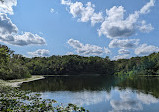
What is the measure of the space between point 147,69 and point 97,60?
35724 mm

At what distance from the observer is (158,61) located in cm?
6806

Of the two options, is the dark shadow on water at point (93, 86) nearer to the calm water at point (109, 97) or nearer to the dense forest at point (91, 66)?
the calm water at point (109, 97)

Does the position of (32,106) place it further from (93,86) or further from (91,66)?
(91,66)

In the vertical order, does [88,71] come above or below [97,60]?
below

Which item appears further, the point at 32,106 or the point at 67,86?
→ the point at 67,86

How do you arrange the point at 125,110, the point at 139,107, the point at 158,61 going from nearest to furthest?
the point at 125,110
the point at 139,107
the point at 158,61

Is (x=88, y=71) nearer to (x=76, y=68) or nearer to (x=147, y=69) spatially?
(x=76, y=68)

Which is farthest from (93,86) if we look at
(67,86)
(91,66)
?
(91,66)

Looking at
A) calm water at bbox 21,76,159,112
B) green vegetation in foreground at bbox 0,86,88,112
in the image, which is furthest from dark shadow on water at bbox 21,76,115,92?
green vegetation in foreground at bbox 0,86,88,112

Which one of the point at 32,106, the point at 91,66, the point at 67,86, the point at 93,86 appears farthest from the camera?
the point at 91,66

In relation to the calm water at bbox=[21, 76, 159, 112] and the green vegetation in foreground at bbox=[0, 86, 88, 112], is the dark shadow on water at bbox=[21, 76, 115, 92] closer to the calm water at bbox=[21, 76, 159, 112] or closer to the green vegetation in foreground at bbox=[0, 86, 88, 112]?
the calm water at bbox=[21, 76, 159, 112]

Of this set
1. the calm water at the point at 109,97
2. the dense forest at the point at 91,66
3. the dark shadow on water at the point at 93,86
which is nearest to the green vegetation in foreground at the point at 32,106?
the calm water at the point at 109,97

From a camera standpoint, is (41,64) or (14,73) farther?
(41,64)

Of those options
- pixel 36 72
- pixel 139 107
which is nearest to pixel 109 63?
pixel 36 72
